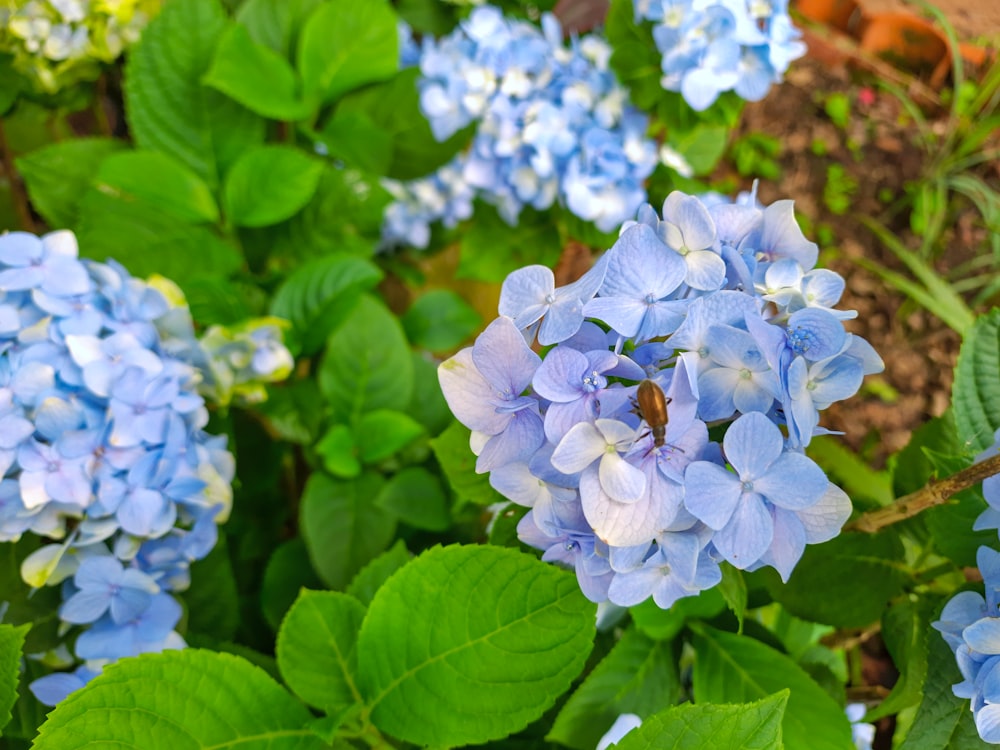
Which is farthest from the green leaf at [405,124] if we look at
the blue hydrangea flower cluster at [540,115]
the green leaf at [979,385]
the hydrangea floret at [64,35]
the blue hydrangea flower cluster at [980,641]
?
the blue hydrangea flower cluster at [980,641]

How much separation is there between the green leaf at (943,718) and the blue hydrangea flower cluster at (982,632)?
0.02 meters

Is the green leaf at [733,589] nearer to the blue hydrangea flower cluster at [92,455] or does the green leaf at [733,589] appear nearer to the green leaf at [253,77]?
the blue hydrangea flower cluster at [92,455]

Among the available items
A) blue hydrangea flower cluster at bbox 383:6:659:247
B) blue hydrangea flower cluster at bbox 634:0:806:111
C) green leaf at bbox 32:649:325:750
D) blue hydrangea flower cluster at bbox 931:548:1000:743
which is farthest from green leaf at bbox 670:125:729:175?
green leaf at bbox 32:649:325:750

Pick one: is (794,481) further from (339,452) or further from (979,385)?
(339,452)

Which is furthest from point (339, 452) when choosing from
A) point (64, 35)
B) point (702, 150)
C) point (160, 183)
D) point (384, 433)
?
point (702, 150)

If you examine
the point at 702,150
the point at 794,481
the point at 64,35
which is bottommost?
the point at 702,150

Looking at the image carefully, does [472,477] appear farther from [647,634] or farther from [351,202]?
[351,202]

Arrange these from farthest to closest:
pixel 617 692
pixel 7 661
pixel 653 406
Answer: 1. pixel 617 692
2. pixel 7 661
3. pixel 653 406

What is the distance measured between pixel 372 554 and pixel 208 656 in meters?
0.38

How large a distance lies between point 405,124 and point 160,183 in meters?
0.39

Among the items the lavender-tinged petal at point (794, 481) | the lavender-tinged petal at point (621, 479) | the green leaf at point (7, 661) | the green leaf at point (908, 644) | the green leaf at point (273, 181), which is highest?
the lavender-tinged petal at point (621, 479)

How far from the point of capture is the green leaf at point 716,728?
0.49 meters

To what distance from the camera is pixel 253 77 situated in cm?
104

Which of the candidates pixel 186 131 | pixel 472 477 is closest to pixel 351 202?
pixel 186 131
